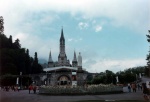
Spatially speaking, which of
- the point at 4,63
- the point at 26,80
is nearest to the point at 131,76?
the point at 26,80

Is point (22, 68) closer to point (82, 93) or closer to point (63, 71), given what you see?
point (63, 71)

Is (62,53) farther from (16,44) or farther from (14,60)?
(14,60)

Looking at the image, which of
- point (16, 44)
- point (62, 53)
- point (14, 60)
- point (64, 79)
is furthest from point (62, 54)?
point (14, 60)

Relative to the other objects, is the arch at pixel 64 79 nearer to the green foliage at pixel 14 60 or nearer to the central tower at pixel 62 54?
the green foliage at pixel 14 60

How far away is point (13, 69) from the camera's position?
73.8 metres

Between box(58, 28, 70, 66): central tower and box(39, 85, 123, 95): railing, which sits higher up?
box(58, 28, 70, 66): central tower

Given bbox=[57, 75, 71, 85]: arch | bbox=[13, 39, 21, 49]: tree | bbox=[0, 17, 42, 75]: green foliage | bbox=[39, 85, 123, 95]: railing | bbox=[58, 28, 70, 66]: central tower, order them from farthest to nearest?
1. bbox=[58, 28, 70, 66]: central tower
2. bbox=[13, 39, 21, 49]: tree
3. bbox=[57, 75, 71, 85]: arch
4. bbox=[0, 17, 42, 75]: green foliage
5. bbox=[39, 85, 123, 95]: railing

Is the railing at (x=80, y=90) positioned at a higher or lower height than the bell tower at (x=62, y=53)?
lower

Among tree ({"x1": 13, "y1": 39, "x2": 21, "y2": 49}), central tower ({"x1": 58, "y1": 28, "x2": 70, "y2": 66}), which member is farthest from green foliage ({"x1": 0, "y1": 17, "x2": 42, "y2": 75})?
central tower ({"x1": 58, "y1": 28, "x2": 70, "y2": 66})

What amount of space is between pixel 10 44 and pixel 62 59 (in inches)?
1615

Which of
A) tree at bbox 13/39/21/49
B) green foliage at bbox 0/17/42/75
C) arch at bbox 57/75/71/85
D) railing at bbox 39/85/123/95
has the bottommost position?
railing at bbox 39/85/123/95

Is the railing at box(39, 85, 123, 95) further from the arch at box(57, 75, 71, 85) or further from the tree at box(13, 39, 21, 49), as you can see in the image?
the tree at box(13, 39, 21, 49)

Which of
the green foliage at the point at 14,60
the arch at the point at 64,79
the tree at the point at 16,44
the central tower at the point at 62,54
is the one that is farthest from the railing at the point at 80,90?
the central tower at the point at 62,54

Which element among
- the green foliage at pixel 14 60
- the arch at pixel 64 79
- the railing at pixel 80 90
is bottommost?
the railing at pixel 80 90
